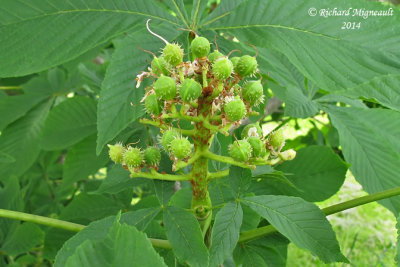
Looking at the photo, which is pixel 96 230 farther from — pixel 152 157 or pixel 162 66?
pixel 162 66

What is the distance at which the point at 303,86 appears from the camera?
3.61 feet

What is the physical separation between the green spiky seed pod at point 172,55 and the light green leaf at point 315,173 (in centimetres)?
44

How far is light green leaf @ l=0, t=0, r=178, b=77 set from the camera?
26.4 inches

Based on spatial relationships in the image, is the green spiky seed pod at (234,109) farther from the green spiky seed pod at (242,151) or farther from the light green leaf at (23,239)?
the light green leaf at (23,239)

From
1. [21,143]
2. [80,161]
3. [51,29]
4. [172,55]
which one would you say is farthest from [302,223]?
[21,143]

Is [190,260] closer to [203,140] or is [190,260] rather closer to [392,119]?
[203,140]

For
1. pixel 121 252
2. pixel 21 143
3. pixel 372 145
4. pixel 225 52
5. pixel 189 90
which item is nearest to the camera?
pixel 121 252

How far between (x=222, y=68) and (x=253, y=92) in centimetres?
7

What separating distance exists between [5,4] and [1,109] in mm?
666

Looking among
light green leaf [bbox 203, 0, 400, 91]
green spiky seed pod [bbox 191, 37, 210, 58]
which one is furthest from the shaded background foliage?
green spiky seed pod [bbox 191, 37, 210, 58]

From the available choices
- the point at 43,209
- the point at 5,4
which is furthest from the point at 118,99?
the point at 43,209

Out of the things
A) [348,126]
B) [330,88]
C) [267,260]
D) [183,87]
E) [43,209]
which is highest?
[183,87]

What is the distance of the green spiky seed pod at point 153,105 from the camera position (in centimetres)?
58

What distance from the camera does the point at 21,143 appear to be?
1.24 m
